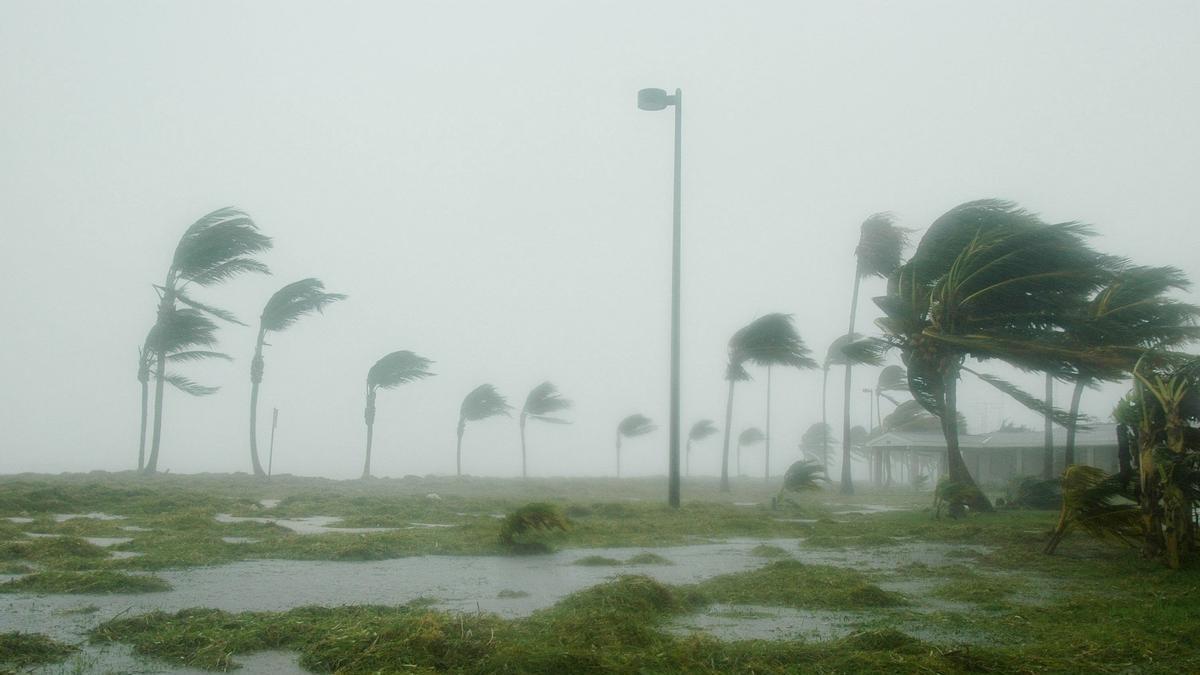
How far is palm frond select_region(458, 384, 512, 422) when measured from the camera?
53.7 meters

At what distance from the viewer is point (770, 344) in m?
39.7

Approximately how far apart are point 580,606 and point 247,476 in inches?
1083

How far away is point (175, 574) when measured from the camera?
340 inches

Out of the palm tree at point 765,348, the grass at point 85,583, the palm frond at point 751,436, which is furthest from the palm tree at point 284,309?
the palm frond at point 751,436

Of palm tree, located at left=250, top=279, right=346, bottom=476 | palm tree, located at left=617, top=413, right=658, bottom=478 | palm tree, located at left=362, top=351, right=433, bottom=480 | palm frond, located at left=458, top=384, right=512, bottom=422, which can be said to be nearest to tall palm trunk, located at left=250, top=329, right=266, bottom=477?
palm tree, located at left=250, top=279, right=346, bottom=476

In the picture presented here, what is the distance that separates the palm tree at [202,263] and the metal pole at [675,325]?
17.0m

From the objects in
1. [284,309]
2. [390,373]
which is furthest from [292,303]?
[390,373]

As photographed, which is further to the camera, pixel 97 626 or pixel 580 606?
pixel 580 606

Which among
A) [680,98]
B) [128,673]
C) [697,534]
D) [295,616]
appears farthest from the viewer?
[680,98]

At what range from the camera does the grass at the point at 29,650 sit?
16.4 ft

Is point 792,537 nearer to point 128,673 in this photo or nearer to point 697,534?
point 697,534

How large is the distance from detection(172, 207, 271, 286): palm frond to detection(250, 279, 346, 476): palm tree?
13.6 ft

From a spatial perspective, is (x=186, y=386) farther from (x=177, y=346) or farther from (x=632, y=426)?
(x=632, y=426)

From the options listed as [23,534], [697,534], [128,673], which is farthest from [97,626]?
[697,534]
